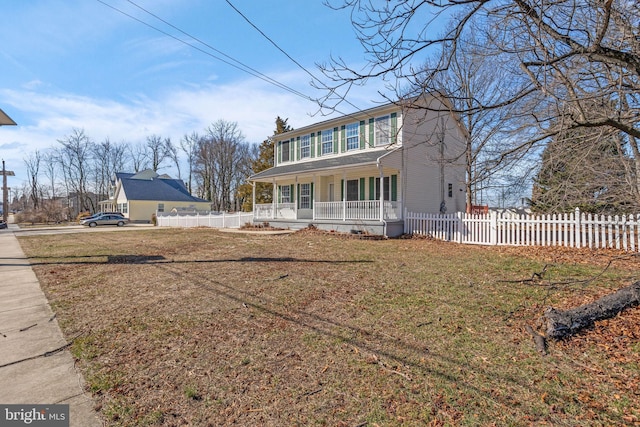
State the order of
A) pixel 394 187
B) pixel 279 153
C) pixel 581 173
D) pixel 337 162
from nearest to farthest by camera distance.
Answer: pixel 581 173 < pixel 394 187 < pixel 337 162 < pixel 279 153

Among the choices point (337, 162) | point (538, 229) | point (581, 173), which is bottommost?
point (538, 229)

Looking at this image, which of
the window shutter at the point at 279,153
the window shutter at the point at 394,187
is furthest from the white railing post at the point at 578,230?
the window shutter at the point at 279,153

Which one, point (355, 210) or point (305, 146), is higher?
point (305, 146)

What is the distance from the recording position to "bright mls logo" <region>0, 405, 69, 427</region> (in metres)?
2.44

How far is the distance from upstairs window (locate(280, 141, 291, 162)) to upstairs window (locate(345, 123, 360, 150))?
4911mm

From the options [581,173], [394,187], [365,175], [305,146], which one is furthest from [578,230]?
[305,146]

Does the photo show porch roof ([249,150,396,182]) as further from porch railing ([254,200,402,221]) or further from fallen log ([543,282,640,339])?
fallen log ([543,282,640,339])

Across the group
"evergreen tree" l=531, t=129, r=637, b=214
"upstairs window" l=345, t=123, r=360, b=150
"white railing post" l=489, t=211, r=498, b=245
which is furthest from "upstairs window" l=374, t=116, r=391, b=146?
"evergreen tree" l=531, t=129, r=637, b=214

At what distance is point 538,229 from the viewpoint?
33.8ft

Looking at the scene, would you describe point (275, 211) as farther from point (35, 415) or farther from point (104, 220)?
point (104, 220)

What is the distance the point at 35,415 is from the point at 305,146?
18.4 m

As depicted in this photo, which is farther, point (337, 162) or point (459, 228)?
point (337, 162)

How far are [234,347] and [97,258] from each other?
27.5ft

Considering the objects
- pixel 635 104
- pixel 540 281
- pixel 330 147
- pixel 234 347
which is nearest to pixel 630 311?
pixel 540 281
